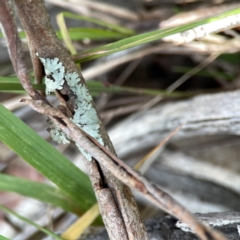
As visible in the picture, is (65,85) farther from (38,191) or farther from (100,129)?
(38,191)

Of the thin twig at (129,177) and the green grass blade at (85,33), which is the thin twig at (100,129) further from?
the green grass blade at (85,33)

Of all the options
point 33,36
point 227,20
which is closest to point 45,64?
point 33,36

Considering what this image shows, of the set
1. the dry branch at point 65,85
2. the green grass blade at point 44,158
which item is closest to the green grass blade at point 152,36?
the dry branch at point 65,85

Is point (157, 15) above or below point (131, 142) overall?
above

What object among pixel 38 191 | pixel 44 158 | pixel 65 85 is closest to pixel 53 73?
pixel 65 85

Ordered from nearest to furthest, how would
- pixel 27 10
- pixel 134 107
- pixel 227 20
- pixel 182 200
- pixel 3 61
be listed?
1. pixel 27 10
2. pixel 227 20
3. pixel 182 200
4. pixel 134 107
5. pixel 3 61

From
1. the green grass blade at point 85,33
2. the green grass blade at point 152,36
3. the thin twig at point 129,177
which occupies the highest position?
the green grass blade at point 85,33

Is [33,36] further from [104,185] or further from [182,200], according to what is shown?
[182,200]
